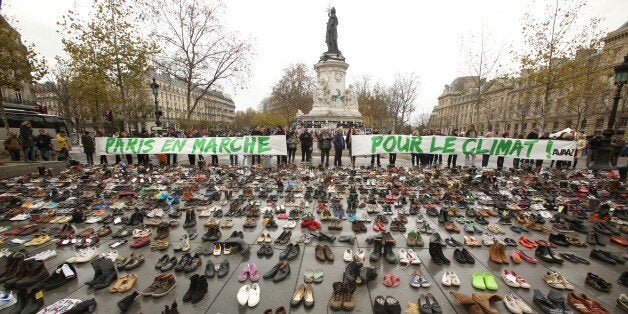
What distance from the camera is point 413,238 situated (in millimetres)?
5168

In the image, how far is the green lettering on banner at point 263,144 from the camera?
1292 centimetres

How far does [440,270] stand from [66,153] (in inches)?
768

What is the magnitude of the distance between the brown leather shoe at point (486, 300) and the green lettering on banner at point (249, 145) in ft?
36.7

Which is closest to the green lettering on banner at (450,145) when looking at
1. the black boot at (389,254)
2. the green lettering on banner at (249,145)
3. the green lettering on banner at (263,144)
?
the green lettering on banner at (263,144)

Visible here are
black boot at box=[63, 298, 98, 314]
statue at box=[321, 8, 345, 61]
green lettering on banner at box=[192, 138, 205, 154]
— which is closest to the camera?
black boot at box=[63, 298, 98, 314]

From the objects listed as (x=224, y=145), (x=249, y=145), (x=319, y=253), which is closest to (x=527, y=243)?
(x=319, y=253)

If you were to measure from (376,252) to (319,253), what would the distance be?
1016 millimetres

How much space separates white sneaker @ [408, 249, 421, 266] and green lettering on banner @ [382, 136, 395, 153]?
8621mm

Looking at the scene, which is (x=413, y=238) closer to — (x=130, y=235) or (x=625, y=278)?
(x=625, y=278)

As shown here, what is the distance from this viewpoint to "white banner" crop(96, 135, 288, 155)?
12992 millimetres

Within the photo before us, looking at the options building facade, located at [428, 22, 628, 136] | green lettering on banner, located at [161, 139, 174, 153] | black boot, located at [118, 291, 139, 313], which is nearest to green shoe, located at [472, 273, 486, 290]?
black boot, located at [118, 291, 139, 313]

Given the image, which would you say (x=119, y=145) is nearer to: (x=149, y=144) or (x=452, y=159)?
(x=149, y=144)

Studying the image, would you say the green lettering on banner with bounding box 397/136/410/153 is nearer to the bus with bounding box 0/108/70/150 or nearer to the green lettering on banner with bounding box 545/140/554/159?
the green lettering on banner with bounding box 545/140/554/159

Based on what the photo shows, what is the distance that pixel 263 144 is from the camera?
12977 mm
